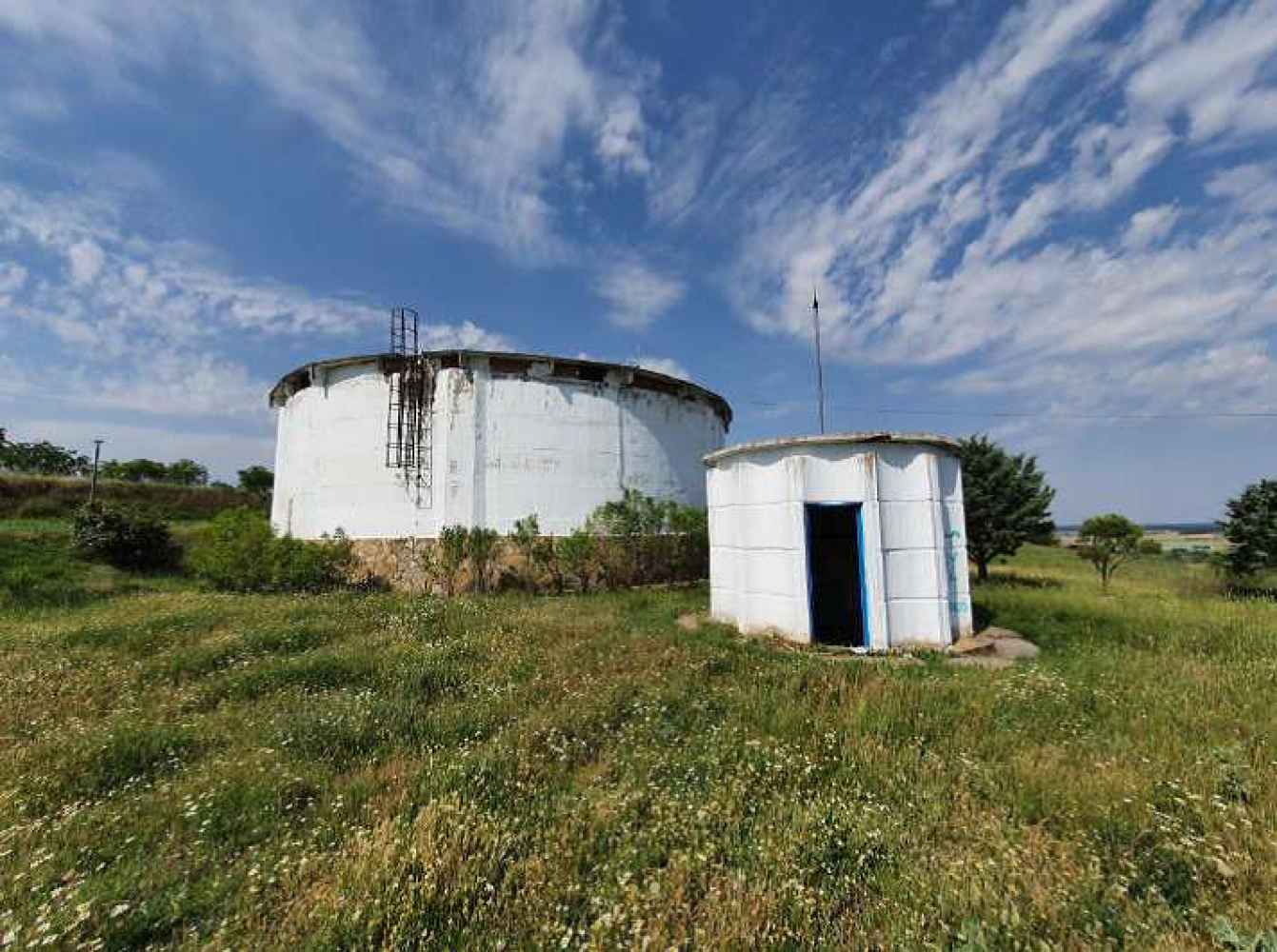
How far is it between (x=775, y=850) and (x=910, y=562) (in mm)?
6861

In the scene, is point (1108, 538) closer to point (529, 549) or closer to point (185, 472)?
point (529, 549)

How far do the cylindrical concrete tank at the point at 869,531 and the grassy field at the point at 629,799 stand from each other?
1.49 meters

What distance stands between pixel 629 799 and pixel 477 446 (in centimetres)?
1290


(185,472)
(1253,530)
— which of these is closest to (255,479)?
(185,472)

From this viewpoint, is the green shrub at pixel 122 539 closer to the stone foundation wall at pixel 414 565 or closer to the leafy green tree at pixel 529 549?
the stone foundation wall at pixel 414 565

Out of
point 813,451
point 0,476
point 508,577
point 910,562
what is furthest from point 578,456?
point 0,476

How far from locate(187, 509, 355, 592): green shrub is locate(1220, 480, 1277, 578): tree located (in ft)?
87.4

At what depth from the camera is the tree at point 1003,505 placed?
695 inches

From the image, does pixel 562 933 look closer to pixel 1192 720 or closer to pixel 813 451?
pixel 1192 720

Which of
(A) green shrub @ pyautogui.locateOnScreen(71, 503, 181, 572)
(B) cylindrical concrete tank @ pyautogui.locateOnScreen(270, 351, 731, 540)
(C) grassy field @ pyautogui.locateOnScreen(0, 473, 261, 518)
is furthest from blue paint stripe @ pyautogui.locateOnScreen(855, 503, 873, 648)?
(C) grassy field @ pyautogui.locateOnScreen(0, 473, 261, 518)

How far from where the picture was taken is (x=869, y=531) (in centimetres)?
902

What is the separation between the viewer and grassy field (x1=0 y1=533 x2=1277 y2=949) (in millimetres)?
2875

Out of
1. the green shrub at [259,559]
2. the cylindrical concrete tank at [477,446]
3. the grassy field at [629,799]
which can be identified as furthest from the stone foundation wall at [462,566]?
the grassy field at [629,799]

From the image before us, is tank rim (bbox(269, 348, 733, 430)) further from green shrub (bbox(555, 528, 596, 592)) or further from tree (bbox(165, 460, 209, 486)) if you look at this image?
tree (bbox(165, 460, 209, 486))
